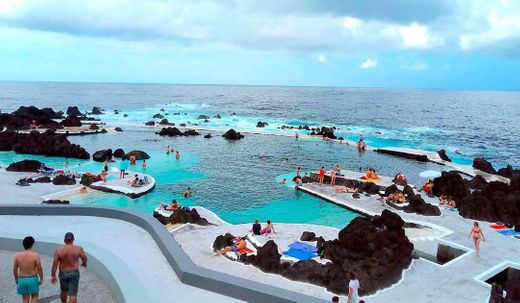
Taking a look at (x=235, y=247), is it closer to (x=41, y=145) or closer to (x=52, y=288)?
(x=52, y=288)

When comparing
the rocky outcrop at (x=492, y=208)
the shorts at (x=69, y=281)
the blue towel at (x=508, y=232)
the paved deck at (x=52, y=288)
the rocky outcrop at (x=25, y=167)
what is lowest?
the rocky outcrop at (x=25, y=167)

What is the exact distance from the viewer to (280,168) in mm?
48094

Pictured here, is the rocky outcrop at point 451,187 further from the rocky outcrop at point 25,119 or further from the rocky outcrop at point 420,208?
the rocky outcrop at point 25,119

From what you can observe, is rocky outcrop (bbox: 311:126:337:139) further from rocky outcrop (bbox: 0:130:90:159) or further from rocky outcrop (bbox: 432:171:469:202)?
rocky outcrop (bbox: 0:130:90:159)

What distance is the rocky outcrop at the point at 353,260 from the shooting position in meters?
17.6

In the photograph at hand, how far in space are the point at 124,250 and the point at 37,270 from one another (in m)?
3.68

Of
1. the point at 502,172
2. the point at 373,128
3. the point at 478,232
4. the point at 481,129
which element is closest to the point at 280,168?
the point at 502,172

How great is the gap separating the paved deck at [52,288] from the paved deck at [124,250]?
1.08ft

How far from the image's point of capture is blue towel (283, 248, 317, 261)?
2088 cm

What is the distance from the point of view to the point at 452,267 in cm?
1945

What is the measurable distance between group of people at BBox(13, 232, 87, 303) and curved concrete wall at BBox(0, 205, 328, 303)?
45.2 inches

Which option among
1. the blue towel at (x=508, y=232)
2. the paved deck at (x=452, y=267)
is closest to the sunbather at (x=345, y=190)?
the paved deck at (x=452, y=267)

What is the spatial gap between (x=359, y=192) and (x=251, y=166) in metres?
16.8

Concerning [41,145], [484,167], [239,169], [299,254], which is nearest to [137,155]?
[239,169]
